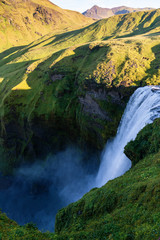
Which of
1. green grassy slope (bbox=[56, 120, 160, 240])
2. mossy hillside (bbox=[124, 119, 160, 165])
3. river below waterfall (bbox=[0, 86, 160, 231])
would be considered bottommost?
green grassy slope (bbox=[56, 120, 160, 240])

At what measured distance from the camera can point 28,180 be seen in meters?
63.0

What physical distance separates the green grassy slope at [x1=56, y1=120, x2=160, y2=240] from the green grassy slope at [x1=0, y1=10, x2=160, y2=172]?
90.5 ft

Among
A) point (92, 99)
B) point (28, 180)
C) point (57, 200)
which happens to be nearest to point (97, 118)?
point (92, 99)

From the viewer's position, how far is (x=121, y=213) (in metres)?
11.7

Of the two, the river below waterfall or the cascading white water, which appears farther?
the river below waterfall

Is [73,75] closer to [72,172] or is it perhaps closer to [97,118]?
[97,118]

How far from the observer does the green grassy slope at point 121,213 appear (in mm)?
9477

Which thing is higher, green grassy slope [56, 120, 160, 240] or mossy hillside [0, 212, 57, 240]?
mossy hillside [0, 212, 57, 240]

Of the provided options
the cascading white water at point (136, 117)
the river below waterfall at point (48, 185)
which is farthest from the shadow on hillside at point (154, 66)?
the river below waterfall at point (48, 185)

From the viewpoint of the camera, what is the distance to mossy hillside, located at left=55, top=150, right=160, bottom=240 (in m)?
9.49

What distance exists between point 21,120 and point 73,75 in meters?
25.8

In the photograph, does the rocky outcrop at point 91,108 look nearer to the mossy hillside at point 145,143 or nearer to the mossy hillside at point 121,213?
the mossy hillside at point 145,143

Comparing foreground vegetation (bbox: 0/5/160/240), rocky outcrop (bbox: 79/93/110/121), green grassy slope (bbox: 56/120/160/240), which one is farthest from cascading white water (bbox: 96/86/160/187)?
rocky outcrop (bbox: 79/93/110/121)

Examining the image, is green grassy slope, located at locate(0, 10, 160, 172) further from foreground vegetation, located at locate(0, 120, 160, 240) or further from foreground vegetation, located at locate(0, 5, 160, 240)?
foreground vegetation, located at locate(0, 120, 160, 240)
